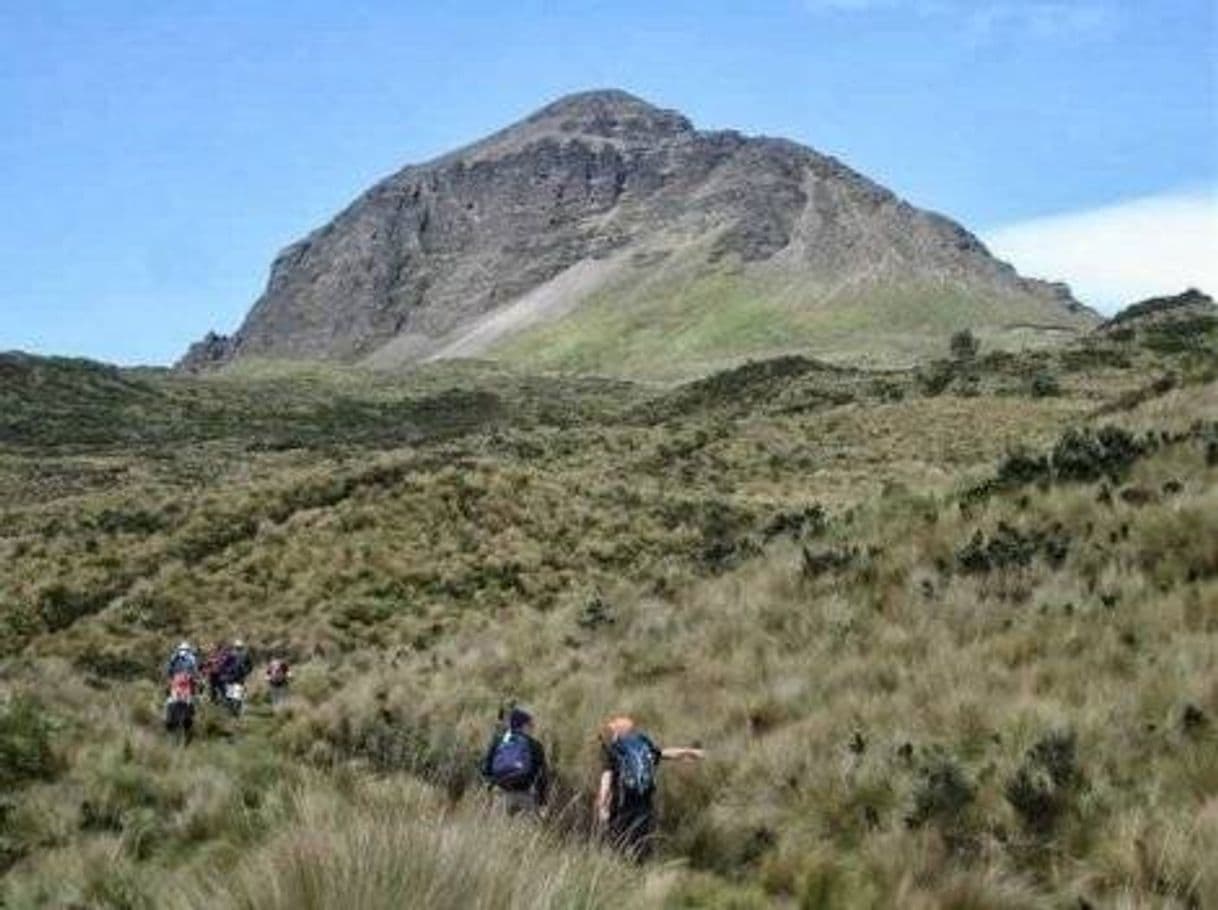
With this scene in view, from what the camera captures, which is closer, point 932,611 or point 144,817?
point 144,817

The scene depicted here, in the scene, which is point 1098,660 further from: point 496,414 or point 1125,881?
point 496,414

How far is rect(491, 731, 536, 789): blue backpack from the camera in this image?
12.0m

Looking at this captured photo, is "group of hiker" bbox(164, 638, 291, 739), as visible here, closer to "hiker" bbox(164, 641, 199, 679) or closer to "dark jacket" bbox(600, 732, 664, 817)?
"hiker" bbox(164, 641, 199, 679)

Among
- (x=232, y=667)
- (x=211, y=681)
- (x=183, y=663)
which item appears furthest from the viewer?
(x=211, y=681)

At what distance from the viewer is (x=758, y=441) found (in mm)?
75562

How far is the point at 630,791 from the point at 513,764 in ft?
3.71

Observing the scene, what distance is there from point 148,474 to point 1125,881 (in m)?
89.5

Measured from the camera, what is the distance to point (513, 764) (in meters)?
12.1

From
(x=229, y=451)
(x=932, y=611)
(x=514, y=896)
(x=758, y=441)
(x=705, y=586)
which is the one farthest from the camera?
(x=229, y=451)

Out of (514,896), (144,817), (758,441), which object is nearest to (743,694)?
(144,817)

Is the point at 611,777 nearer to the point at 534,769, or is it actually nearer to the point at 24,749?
the point at 534,769

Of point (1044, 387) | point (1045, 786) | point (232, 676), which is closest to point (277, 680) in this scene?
point (232, 676)

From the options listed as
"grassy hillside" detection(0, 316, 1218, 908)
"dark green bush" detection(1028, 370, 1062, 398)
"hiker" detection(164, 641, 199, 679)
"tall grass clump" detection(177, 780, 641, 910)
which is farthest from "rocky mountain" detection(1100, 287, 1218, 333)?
"tall grass clump" detection(177, 780, 641, 910)

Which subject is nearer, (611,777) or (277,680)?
(611,777)
